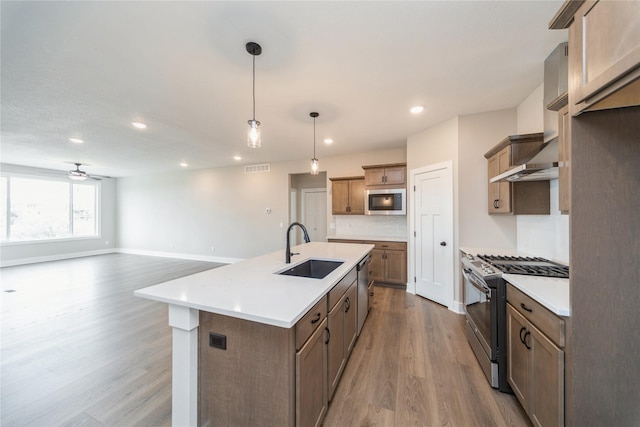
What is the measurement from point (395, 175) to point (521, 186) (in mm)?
2131

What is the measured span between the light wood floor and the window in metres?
4.16

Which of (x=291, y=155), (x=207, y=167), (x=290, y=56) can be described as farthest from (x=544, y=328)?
(x=207, y=167)

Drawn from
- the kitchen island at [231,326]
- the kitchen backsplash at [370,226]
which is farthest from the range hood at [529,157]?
the kitchen backsplash at [370,226]

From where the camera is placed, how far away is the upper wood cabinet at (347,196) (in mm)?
4871

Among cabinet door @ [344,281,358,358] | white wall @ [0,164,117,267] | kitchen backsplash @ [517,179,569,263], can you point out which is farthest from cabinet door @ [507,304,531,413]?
white wall @ [0,164,117,267]

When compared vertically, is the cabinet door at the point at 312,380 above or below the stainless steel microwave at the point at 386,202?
below

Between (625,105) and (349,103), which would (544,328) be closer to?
(625,105)

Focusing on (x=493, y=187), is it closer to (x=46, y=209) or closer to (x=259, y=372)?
(x=259, y=372)

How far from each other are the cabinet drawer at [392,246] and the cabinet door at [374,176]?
3.86 ft

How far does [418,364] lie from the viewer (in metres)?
2.12

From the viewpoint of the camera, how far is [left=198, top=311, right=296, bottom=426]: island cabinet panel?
3.70 feet

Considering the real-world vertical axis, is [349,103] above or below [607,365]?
above

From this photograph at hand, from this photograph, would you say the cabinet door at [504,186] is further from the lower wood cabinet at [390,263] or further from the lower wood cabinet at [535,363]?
the lower wood cabinet at [390,263]

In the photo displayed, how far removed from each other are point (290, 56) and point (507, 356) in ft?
9.70
